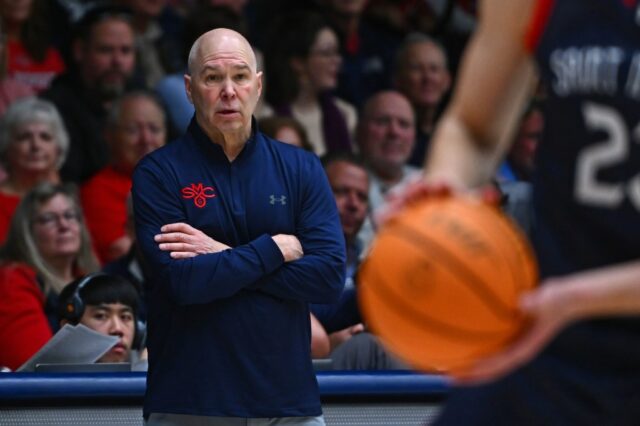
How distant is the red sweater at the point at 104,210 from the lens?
8.15 meters

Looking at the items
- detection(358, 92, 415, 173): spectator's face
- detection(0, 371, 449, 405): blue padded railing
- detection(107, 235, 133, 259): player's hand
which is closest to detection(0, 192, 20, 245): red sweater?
detection(107, 235, 133, 259): player's hand

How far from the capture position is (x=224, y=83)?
17.7ft

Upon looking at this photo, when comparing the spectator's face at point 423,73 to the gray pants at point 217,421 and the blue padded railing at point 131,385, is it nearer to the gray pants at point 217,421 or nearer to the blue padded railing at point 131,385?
the blue padded railing at point 131,385

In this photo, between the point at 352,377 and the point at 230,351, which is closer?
the point at 230,351

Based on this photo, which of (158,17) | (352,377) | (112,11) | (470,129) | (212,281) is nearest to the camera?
(470,129)

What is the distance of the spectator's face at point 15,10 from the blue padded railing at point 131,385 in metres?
3.83

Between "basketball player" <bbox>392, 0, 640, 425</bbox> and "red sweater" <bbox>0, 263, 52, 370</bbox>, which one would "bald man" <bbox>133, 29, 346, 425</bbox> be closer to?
"red sweater" <bbox>0, 263, 52, 370</bbox>

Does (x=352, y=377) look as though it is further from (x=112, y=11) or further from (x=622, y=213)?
(x=112, y=11)

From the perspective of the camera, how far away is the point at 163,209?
523 cm

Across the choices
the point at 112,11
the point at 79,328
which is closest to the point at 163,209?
the point at 79,328

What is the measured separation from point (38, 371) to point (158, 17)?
4370 millimetres

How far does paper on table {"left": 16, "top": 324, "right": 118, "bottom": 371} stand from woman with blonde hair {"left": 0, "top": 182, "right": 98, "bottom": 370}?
0.54 metres

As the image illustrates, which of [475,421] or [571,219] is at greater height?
[571,219]

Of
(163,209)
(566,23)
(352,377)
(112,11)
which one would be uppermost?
(112,11)
